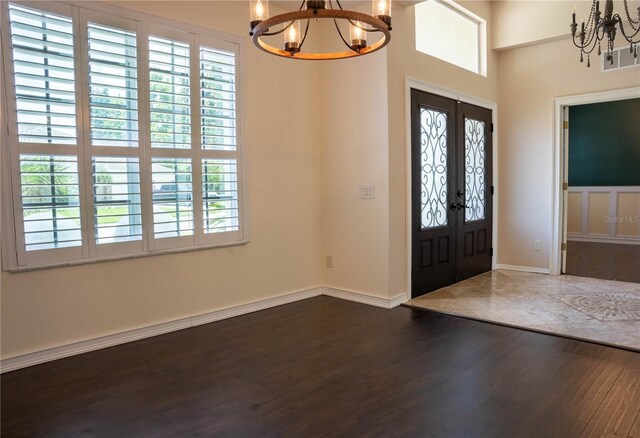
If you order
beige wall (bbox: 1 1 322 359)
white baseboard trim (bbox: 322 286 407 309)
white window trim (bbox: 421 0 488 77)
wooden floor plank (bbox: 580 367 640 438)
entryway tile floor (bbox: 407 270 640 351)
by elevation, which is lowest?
wooden floor plank (bbox: 580 367 640 438)

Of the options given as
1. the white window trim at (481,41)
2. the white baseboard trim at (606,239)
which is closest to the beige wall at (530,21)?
the white window trim at (481,41)

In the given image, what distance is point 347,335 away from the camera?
348cm

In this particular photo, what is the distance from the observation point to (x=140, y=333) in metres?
3.45

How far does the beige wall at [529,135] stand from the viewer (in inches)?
213

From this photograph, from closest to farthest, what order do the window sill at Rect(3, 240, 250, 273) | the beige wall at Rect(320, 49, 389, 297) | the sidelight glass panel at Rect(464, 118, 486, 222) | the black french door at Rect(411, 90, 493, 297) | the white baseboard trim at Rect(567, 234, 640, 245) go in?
1. the window sill at Rect(3, 240, 250, 273)
2. the beige wall at Rect(320, 49, 389, 297)
3. the black french door at Rect(411, 90, 493, 297)
4. the sidelight glass panel at Rect(464, 118, 486, 222)
5. the white baseboard trim at Rect(567, 234, 640, 245)

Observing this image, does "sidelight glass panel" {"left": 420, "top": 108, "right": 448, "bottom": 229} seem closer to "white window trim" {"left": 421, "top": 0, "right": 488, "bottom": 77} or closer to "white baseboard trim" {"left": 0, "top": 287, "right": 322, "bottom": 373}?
"white window trim" {"left": 421, "top": 0, "right": 488, "bottom": 77}

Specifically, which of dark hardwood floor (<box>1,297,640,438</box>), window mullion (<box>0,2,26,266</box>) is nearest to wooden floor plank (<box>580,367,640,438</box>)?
dark hardwood floor (<box>1,297,640,438</box>)

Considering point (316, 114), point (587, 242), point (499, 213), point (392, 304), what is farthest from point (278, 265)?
point (587, 242)

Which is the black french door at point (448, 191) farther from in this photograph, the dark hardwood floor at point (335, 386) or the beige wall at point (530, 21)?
the dark hardwood floor at point (335, 386)

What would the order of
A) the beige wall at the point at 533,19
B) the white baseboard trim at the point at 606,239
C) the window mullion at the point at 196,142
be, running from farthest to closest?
the white baseboard trim at the point at 606,239 → the beige wall at the point at 533,19 → the window mullion at the point at 196,142

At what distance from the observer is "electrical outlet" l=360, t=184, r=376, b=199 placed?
4316mm

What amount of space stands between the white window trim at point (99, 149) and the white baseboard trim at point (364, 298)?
1233mm

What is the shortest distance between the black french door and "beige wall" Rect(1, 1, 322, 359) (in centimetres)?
111

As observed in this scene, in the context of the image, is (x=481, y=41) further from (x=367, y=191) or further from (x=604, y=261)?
(x=604, y=261)
